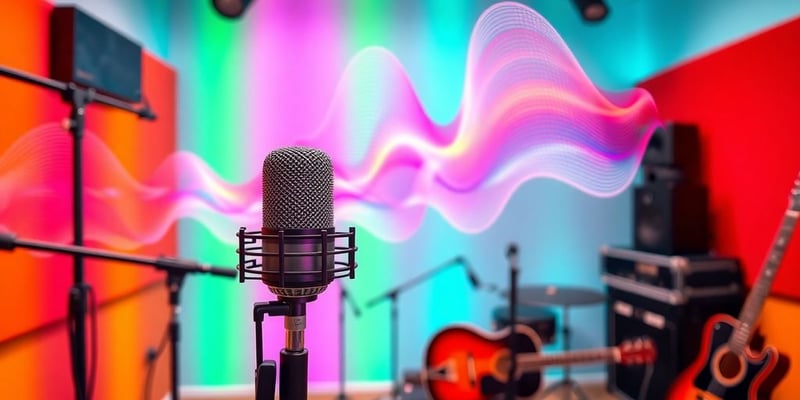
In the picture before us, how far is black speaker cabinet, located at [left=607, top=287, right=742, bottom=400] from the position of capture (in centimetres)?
228

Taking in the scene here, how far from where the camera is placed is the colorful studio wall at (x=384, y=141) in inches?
27.2

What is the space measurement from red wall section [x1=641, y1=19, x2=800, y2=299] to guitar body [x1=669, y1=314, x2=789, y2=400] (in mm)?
278

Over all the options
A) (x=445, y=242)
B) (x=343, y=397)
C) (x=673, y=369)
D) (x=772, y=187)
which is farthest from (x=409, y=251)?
(x=772, y=187)

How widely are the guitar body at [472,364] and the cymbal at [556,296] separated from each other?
0.56ft

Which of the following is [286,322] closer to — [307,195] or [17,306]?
[307,195]

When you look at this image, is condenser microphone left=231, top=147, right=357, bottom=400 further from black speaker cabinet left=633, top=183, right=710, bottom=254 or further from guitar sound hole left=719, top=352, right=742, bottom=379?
black speaker cabinet left=633, top=183, right=710, bottom=254

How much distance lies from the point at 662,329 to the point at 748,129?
1040mm

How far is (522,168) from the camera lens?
74cm

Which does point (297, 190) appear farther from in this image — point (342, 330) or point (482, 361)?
point (342, 330)

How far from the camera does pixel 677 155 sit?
231cm

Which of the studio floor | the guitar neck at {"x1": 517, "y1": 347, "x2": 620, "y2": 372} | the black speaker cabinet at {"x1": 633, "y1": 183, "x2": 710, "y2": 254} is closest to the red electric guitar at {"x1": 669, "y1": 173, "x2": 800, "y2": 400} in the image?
the guitar neck at {"x1": 517, "y1": 347, "x2": 620, "y2": 372}

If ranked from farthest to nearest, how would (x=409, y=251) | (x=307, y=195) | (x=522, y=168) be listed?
(x=409, y=251)
(x=522, y=168)
(x=307, y=195)

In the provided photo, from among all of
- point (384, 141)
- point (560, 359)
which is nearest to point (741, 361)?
point (560, 359)

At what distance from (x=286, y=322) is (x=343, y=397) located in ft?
7.55
